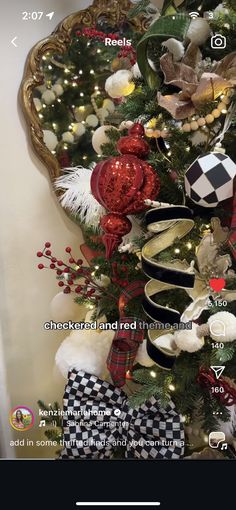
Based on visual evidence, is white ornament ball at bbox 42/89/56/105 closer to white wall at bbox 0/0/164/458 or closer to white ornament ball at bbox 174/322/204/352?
white wall at bbox 0/0/164/458

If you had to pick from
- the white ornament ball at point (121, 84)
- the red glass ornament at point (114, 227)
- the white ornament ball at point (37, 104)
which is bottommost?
the red glass ornament at point (114, 227)

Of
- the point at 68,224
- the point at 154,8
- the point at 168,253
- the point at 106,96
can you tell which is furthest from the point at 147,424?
the point at 154,8

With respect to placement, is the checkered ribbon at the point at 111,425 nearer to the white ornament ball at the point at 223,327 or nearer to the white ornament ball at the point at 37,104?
the white ornament ball at the point at 223,327

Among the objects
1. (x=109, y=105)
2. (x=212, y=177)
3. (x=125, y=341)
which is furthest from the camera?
(x=109, y=105)

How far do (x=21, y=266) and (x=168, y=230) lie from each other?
0.94ft

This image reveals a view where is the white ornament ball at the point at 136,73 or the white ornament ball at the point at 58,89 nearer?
the white ornament ball at the point at 136,73

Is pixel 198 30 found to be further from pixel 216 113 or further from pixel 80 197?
pixel 80 197

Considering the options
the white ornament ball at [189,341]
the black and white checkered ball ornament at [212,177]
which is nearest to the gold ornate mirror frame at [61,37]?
the black and white checkered ball ornament at [212,177]

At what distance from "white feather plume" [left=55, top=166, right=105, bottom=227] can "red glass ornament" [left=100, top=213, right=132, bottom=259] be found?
0.09m

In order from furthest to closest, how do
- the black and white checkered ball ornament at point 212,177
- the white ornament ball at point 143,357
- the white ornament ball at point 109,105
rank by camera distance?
the white ornament ball at point 109,105, the white ornament ball at point 143,357, the black and white checkered ball ornament at point 212,177

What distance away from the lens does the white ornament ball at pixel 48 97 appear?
33.8 inches

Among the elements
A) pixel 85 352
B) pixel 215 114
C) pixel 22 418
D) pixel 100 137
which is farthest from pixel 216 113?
pixel 22 418

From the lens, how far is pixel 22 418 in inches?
30.2

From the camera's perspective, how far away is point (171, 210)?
671 mm
